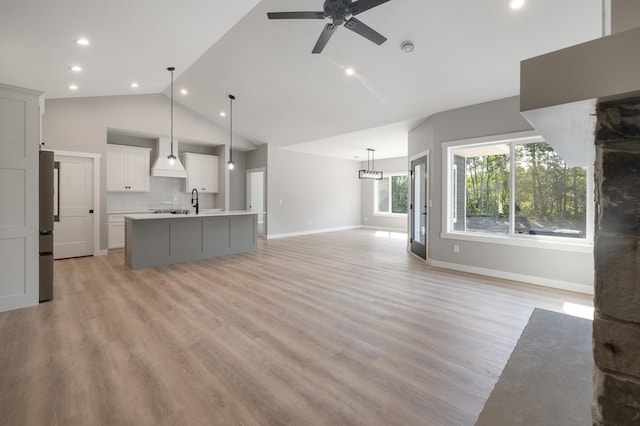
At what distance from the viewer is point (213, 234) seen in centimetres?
592

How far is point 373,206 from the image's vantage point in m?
11.2

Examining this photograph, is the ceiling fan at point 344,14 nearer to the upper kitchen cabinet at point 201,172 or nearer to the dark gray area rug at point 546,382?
the dark gray area rug at point 546,382

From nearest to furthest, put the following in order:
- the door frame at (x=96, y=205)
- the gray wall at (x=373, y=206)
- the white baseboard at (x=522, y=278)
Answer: the white baseboard at (x=522, y=278)
the door frame at (x=96, y=205)
the gray wall at (x=373, y=206)

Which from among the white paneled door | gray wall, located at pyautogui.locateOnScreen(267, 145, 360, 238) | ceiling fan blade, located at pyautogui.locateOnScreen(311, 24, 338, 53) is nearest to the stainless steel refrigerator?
the white paneled door

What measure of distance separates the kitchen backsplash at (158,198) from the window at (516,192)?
6.64 m

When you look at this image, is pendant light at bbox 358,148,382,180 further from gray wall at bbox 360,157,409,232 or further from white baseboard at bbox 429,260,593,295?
white baseboard at bbox 429,260,593,295

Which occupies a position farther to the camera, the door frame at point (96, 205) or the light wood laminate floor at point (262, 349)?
the door frame at point (96, 205)

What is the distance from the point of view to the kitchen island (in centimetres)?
495

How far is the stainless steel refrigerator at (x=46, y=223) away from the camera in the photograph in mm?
3373

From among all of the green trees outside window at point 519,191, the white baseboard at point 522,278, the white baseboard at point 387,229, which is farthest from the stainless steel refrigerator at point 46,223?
the white baseboard at point 387,229

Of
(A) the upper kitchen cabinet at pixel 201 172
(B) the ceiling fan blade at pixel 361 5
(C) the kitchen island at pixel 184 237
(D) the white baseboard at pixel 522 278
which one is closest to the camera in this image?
(B) the ceiling fan blade at pixel 361 5

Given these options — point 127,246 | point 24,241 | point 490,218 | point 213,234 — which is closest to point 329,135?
point 213,234

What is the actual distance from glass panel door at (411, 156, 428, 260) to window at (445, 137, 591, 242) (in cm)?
68

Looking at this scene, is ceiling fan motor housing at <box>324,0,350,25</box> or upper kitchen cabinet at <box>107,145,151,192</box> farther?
upper kitchen cabinet at <box>107,145,151,192</box>
